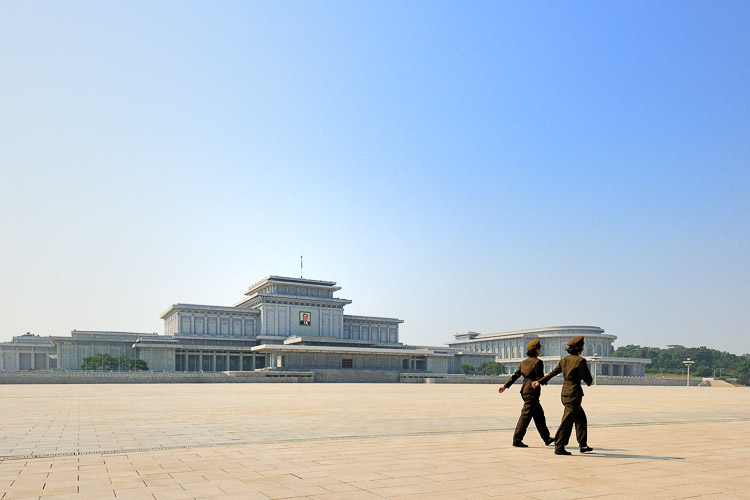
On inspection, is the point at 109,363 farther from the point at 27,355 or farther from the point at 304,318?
the point at 304,318

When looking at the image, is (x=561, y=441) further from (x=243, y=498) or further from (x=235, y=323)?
(x=235, y=323)

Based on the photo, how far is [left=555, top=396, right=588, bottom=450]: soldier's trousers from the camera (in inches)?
405

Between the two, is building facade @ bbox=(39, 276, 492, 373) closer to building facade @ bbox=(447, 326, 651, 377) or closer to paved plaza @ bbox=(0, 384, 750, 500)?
building facade @ bbox=(447, 326, 651, 377)

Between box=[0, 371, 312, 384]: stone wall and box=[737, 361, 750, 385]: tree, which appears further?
box=[737, 361, 750, 385]: tree

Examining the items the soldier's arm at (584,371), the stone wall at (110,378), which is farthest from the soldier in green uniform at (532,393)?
the stone wall at (110,378)

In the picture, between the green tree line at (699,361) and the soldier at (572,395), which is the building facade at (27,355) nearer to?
the soldier at (572,395)

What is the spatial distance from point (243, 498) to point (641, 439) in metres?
9.28

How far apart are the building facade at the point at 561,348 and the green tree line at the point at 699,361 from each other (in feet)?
46.8

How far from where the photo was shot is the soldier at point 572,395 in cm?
1028

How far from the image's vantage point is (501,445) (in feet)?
38.3

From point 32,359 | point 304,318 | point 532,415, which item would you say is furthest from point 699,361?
point 532,415

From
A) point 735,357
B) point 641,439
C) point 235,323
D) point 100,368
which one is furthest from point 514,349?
point 641,439

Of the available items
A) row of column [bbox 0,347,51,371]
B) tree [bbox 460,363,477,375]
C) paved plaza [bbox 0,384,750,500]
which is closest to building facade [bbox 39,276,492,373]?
tree [bbox 460,363,477,375]

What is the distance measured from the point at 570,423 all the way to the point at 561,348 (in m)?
130
